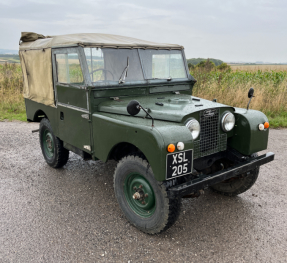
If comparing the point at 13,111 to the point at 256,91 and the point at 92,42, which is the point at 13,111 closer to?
the point at 92,42

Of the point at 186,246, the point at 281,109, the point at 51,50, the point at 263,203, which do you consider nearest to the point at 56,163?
the point at 51,50

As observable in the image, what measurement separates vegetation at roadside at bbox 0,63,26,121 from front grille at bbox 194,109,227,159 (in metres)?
7.46

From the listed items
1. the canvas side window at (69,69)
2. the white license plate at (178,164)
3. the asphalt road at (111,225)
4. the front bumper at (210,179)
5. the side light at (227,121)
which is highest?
the canvas side window at (69,69)

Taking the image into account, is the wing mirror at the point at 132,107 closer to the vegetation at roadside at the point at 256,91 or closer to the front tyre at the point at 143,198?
the front tyre at the point at 143,198

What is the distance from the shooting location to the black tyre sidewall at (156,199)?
2926 millimetres

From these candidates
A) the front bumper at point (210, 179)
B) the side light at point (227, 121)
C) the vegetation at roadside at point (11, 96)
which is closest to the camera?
the front bumper at point (210, 179)

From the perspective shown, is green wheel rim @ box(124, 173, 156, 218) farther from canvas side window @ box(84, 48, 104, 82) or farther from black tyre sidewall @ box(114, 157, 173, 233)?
canvas side window @ box(84, 48, 104, 82)

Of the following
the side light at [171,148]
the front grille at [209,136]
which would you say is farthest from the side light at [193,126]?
the side light at [171,148]

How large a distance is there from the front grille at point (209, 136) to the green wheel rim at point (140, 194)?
70 cm

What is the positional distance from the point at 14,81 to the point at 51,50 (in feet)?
27.6

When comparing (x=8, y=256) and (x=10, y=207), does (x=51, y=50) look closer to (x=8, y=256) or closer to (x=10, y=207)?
(x=10, y=207)

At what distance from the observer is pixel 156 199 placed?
2986 mm

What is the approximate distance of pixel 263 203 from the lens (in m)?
3.93

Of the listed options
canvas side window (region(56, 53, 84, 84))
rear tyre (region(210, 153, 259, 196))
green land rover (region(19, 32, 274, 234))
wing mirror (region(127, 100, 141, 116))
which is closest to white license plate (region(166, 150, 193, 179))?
green land rover (region(19, 32, 274, 234))
